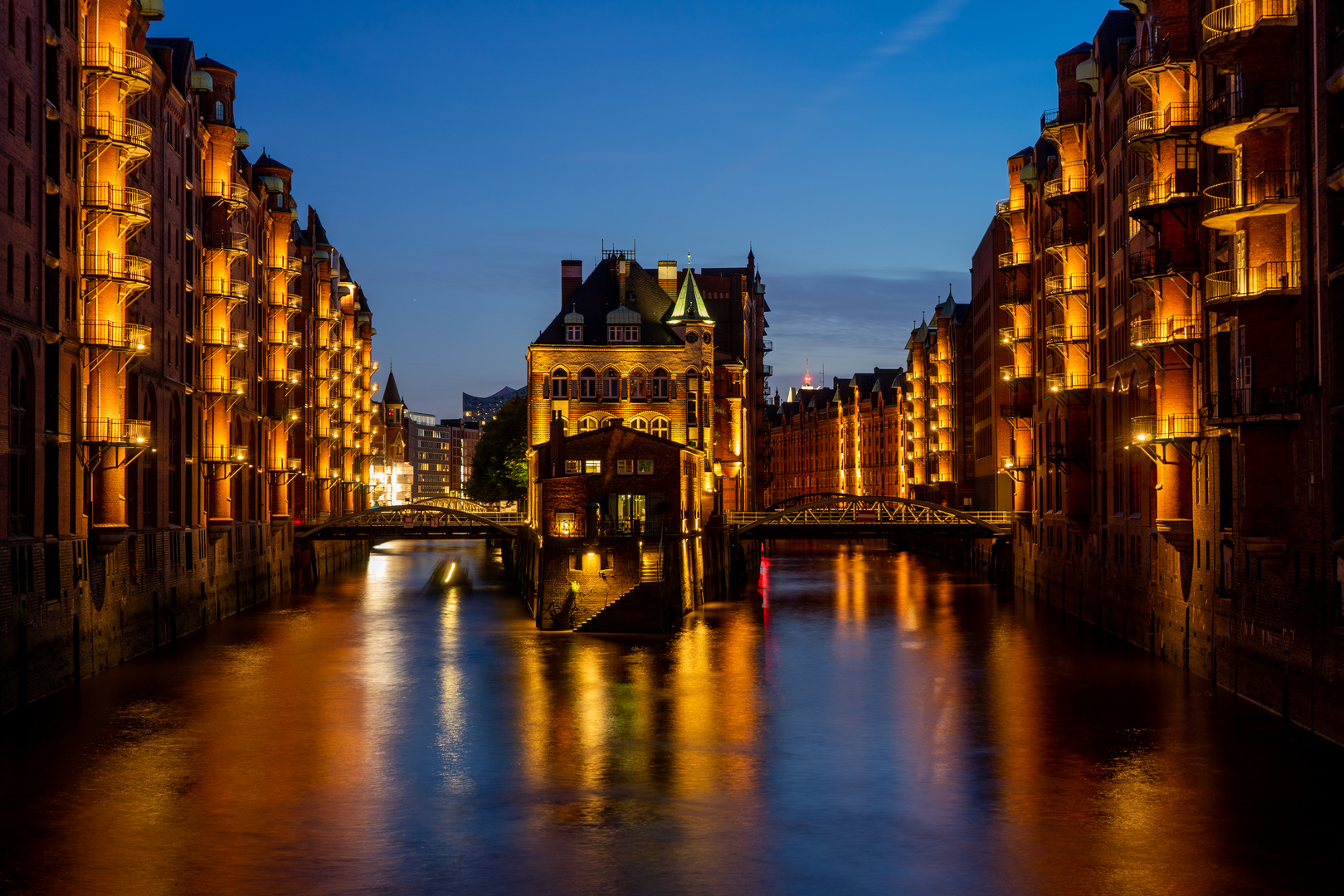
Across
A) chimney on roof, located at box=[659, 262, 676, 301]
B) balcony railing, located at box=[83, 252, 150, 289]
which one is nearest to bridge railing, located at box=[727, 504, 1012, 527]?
chimney on roof, located at box=[659, 262, 676, 301]

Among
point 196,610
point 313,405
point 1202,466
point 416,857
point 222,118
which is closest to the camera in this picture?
point 416,857

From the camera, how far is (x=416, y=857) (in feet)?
99.5

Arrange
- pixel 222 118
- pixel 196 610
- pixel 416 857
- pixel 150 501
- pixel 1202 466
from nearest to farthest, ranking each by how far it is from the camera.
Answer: pixel 416 857, pixel 1202 466, pixel 150 501, pixel 196 610, pixel 222 118

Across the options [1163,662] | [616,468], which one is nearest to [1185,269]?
[1163,662]

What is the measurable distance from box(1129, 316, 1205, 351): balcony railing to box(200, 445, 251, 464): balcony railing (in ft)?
143

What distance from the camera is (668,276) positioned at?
10975 centimetres

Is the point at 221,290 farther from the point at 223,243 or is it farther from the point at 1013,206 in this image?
the point at 1013,206

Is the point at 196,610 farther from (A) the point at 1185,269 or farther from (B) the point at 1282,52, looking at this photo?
(B) the point at 1282,52

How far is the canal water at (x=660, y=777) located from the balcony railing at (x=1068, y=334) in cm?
1568

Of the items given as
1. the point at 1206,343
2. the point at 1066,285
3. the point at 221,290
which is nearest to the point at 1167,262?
the point at 1206,343

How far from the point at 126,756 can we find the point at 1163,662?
35.9 m

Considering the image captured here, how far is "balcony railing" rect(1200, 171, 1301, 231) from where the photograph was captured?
3894 cm

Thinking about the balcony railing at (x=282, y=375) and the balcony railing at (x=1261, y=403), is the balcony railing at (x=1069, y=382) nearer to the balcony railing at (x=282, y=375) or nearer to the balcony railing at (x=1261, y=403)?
the balcony railing at (x=1261, y=403)

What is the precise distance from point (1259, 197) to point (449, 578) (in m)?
83.7
